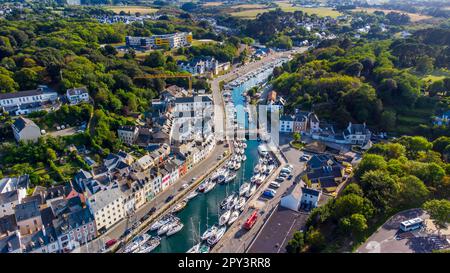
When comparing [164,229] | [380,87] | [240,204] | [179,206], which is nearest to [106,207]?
[164,229]

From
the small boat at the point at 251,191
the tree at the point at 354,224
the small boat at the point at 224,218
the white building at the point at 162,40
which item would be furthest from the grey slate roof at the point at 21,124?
the white building at the point at 162,40

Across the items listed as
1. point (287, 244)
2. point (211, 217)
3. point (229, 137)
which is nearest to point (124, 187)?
point (211, 217)

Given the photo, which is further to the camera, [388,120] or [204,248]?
[388,120]

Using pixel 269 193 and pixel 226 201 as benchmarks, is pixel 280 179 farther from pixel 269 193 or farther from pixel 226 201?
pixel 226 201

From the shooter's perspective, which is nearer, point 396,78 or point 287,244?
point 287,244

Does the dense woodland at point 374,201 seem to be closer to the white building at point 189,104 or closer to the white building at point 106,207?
the white building at point 106,207

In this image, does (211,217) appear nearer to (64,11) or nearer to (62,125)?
(62,125)
